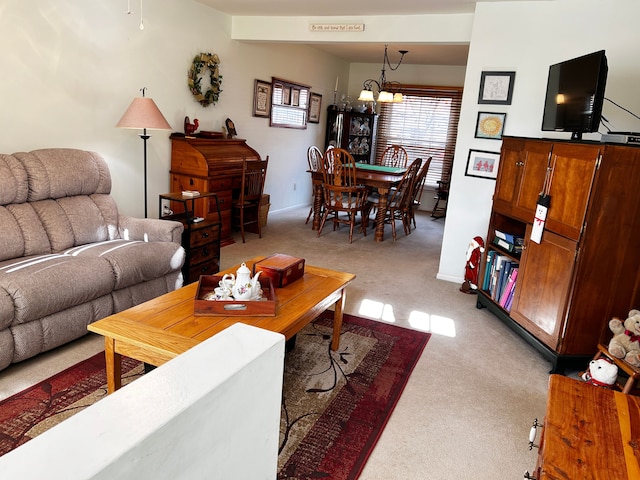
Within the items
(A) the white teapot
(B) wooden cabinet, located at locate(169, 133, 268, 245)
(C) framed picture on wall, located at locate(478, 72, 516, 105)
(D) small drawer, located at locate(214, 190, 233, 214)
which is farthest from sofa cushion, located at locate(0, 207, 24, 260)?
(C) framed picture on wall, located at locate(478, 72, 516, 105)

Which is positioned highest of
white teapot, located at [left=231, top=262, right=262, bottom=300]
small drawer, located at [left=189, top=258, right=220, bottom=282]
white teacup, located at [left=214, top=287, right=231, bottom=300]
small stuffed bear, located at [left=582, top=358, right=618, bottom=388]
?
white teapot, located at [left=231, top=262, right=262, bottom=300]

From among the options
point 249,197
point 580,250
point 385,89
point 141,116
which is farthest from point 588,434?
point 385,89

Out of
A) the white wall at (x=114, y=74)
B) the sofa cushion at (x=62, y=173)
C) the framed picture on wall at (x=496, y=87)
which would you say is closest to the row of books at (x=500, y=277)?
the framed picture on wall at (x=496, y=87)

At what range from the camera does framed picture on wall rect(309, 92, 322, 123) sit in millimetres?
7146

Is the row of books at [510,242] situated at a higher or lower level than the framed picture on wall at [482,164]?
lower

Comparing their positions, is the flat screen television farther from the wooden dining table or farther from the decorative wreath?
the decorative wreath

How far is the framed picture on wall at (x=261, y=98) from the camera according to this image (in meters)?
5.73

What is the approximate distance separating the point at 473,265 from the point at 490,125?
1.15m

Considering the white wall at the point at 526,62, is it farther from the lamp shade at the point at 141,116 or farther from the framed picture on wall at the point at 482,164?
the lamp shade at the point at 141,116

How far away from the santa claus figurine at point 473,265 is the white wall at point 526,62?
0.25 metres

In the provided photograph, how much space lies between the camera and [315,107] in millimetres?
7285

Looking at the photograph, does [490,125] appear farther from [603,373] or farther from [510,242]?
[603,373]

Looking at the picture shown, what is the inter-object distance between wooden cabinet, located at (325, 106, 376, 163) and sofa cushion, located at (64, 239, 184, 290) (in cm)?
492

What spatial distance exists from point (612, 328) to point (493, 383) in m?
0.65
